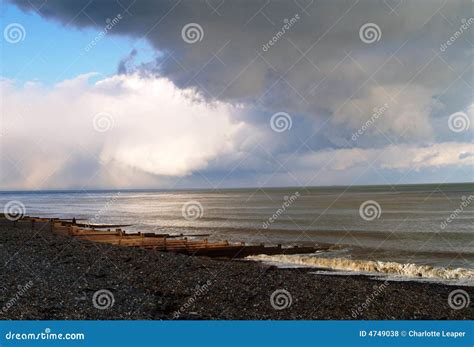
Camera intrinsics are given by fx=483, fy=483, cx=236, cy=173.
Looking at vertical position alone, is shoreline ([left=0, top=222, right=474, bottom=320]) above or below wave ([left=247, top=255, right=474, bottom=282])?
below

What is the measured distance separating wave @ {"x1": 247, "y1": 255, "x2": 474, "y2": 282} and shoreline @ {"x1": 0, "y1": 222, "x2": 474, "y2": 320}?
3.84 metres

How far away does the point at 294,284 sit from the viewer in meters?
19.4

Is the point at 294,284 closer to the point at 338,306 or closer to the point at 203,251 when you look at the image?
the point at 338,306

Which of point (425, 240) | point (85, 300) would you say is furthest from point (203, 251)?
point (425, 240)

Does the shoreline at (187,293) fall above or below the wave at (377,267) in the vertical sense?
below

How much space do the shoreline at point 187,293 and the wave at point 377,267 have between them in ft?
12.6

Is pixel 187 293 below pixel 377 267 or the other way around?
below

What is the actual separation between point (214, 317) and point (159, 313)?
5.68 ft

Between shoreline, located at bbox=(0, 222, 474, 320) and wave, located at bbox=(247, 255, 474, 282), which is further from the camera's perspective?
wave, located at bbox=(247, 255, 474, 282)

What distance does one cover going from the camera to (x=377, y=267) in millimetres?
28266

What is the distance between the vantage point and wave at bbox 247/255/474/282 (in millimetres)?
26312

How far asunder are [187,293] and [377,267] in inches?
576

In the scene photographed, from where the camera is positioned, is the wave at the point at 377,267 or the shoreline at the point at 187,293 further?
the wave at the point at 377,267

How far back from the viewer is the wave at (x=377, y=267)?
26.3 metres
